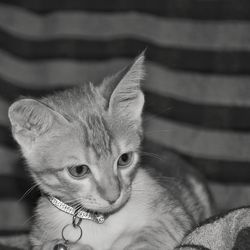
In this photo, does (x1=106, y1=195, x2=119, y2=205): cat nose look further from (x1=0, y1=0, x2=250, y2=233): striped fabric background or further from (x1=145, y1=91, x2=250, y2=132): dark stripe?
(x1=145, y1=91, x2=250, y2=132): dark stripe

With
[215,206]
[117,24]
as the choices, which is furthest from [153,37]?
[215,206]

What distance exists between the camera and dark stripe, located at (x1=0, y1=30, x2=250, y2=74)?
81.1 inches

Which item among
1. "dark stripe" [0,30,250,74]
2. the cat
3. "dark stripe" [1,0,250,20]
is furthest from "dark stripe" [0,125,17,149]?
the cat

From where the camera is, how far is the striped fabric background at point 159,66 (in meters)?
2.07

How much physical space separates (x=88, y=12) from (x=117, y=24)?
12cm

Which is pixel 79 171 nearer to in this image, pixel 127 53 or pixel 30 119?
pixel 30 119

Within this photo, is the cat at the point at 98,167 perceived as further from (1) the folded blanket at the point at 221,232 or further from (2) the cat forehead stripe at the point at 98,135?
(1) the folded blanket at the point at 221,232

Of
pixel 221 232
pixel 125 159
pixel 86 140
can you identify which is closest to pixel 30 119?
pixel 86 140

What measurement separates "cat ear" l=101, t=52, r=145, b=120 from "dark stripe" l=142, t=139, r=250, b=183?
0.44 m

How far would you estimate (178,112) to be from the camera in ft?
6.94

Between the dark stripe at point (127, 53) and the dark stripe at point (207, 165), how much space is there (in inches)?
12.0

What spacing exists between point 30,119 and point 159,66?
31.9 inches

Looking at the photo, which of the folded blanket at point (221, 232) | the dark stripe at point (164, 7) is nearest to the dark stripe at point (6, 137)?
the dark stripe at point (164, 7)

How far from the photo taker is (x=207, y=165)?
2102 mm
